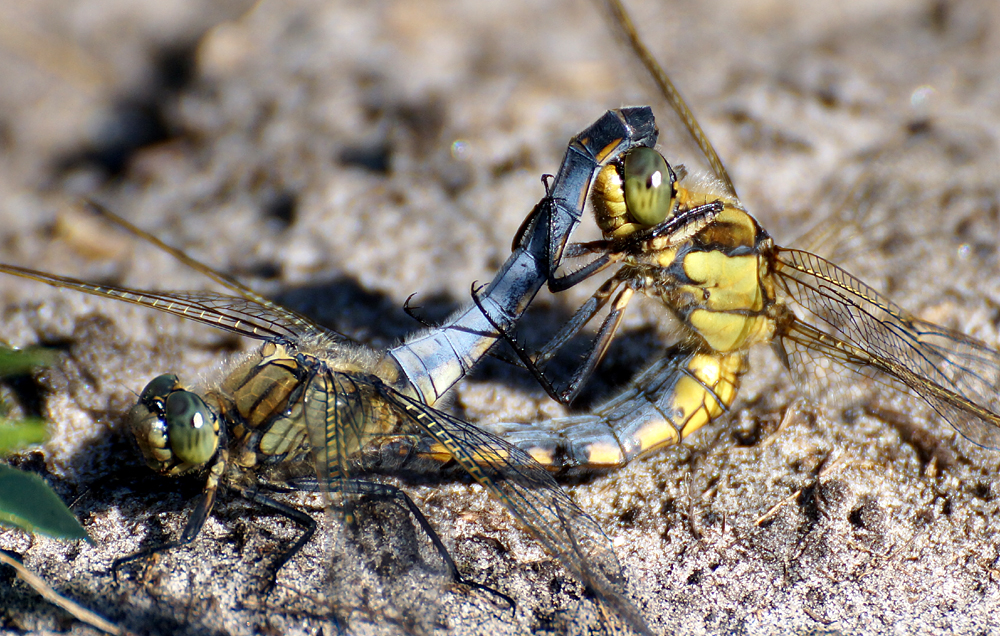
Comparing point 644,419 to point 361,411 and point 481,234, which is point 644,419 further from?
point 481,234

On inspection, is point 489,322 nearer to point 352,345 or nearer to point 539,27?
point 352,345

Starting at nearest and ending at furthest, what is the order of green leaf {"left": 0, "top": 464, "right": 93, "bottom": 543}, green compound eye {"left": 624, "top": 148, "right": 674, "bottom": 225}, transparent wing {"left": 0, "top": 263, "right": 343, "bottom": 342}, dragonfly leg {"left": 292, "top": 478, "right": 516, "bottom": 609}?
green leaf {"left": 0, "top": 464, "right": 93, "bottom": 543}
dragonfly leg {"left": 292, "top": 478, "right": 516, "bottom": 609}
green compound eye {"left": 624, "top": 148, "right": 674, "bottom": 225}
transparent wing {"left": 0, "top": 263, "right": 343, "bottom": 342}

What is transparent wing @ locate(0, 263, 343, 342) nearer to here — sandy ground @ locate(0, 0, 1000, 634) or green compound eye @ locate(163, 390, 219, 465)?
sandy ground @ locate(0, 0, 1000, 634)

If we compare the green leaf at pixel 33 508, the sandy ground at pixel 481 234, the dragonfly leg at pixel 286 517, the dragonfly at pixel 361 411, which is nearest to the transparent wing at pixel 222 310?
the dragonfly at pixel 361 411

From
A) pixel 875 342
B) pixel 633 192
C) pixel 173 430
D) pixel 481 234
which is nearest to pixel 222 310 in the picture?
pixel 173 430

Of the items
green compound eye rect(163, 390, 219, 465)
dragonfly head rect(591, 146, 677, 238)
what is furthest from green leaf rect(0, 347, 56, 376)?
dragonfly head rect(591, 146, 677, 238)

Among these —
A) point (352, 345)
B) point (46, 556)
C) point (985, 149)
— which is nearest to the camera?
point (46, 556)

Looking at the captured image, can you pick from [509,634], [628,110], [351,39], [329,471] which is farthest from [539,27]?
[509,634]
